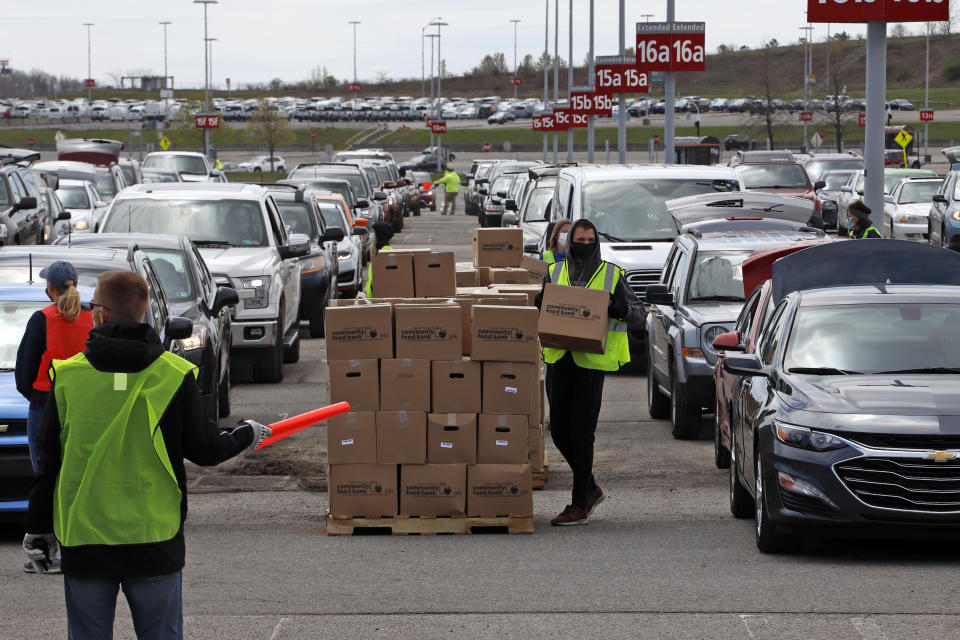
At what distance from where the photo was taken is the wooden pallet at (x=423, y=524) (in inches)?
373

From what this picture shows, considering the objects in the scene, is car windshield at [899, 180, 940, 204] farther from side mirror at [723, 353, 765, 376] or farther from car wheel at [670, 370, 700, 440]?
side mirror at [723, 353, 765, 376]

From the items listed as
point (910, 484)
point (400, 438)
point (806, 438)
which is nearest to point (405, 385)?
Result: point (400, 438)

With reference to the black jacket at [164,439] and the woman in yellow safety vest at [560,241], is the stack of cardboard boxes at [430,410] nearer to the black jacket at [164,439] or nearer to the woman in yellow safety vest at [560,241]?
the woman in yellow safety vest at [560,241]

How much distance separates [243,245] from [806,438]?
433 inches

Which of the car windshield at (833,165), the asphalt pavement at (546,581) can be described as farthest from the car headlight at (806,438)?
the car windshield at (833,165)

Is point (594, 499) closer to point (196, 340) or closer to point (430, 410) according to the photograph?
point (430, 410)

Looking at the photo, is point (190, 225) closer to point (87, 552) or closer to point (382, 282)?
point (382, 282)

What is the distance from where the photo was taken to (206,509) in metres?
10.5

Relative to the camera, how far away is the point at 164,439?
4969 millimetres

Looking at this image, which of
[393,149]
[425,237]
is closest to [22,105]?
[393,149]

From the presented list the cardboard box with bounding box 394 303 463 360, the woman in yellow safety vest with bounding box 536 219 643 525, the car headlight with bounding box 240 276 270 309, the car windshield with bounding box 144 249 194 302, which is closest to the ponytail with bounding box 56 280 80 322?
the cardboard box with bounding box 394 303 463 360

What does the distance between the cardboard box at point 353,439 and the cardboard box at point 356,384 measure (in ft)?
0.22

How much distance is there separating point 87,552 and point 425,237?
1547 inches

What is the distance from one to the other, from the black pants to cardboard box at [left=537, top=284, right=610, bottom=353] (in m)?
0.16
